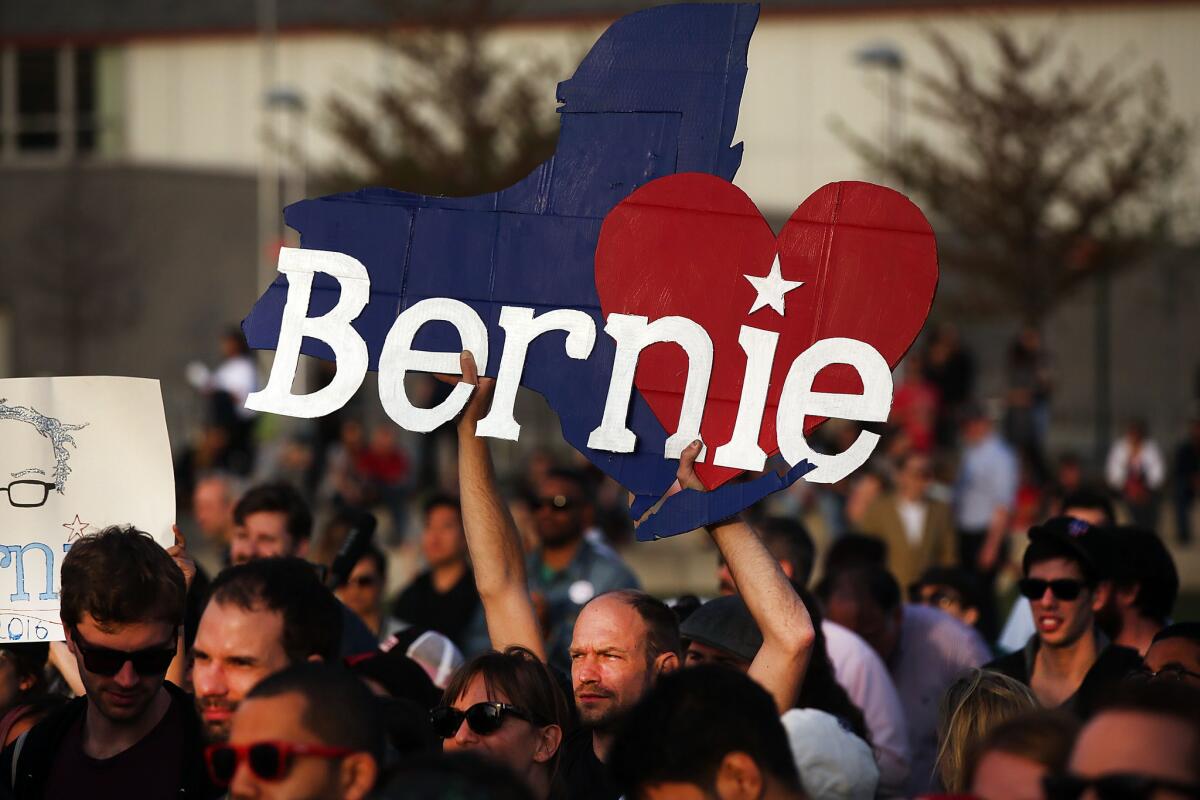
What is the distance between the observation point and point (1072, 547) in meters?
5.64

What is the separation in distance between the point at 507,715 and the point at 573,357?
994 mm

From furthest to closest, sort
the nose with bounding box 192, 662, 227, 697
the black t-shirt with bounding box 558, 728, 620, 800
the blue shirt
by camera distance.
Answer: the blue shirt → the black t-shirt with bounding box 558, 728, 620, 800 → the nose with bounding box 192, 662, 227, 697

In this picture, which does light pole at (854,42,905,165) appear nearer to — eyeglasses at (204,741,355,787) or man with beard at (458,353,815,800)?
man with beard at (458,353,815,800)

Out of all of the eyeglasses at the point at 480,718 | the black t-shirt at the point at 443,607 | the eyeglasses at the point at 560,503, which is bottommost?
the black t-shirt at the point at 443,607

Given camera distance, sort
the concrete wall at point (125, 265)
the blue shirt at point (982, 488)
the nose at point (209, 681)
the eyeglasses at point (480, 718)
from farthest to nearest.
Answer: the concrete wall at point (125, 265), the blue shirt at point (982, 488), the eyeglasses at point (480, 718), the nose at point (209, 681)

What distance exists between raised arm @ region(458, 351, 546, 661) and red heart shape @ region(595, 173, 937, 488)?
61 centimetres

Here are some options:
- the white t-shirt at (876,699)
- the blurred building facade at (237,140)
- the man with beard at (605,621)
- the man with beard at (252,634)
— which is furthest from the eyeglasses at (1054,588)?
the blurred building facade at (237,140)

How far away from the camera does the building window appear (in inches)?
1545

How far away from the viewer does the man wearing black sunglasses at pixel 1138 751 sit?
9.14ft

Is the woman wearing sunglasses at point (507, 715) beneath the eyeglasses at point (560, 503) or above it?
beneath

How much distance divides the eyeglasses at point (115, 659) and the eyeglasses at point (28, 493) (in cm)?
75

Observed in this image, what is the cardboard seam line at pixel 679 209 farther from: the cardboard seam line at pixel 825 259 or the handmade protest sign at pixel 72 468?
the handmade protest sign at pixel 72 468

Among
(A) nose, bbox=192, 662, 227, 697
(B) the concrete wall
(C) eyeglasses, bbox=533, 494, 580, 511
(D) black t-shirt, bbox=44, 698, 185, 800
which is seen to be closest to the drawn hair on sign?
(D) black t-shirt, bbox=44, 698, 185, 800

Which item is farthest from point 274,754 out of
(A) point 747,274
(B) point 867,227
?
(B) point 867,227
